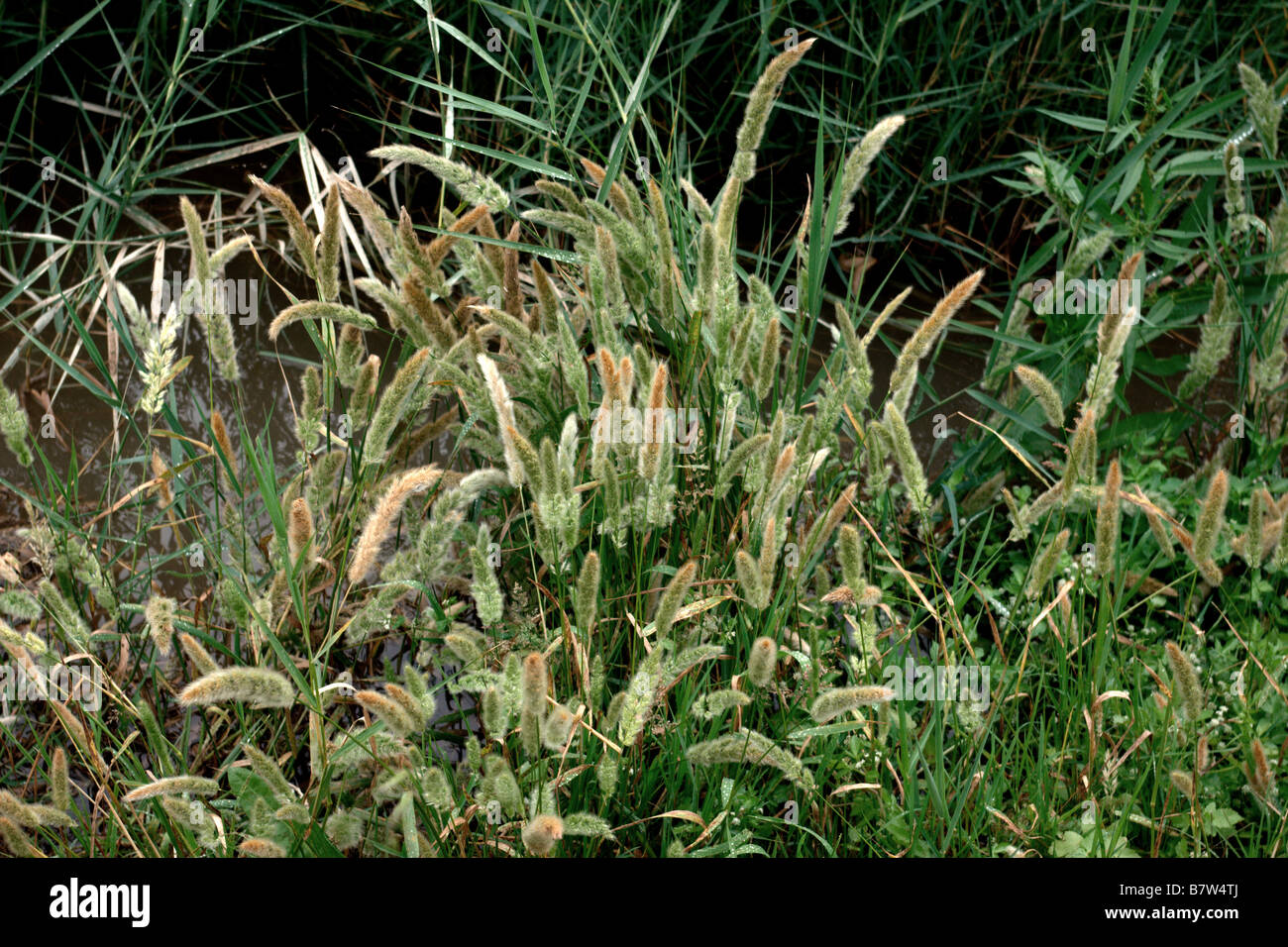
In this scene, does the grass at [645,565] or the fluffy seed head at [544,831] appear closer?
the fluffy seed head at [544,831]

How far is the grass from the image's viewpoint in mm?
1317

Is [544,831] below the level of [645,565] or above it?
below

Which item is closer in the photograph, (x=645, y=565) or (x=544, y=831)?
(x=544, y=831)

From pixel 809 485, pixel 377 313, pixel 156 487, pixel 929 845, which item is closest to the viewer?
pixel 929 845

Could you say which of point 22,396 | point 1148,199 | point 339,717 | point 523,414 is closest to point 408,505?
point 523,414

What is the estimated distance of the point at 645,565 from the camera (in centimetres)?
160

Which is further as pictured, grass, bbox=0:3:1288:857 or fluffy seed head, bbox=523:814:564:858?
grass, bbox=0:3:1288:857

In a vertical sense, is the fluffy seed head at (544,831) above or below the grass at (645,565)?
below

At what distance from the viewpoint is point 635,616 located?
4.95ft

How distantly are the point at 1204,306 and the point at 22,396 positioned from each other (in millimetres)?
2128

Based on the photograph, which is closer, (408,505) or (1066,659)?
(1066,659)

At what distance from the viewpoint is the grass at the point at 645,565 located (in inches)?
51.9

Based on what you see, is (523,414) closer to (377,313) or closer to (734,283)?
(734,283)

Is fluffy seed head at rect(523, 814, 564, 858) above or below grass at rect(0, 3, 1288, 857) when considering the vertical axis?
below
